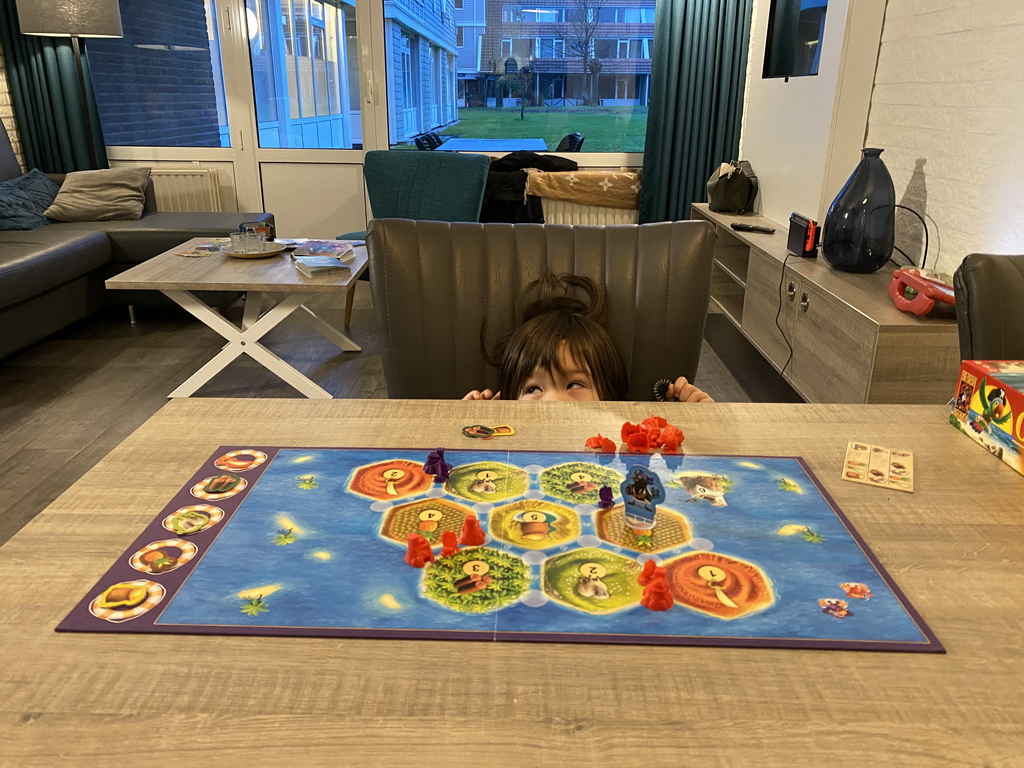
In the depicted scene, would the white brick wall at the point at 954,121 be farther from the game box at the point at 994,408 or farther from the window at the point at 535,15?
the window at the point at 535,15

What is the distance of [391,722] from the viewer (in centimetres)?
62

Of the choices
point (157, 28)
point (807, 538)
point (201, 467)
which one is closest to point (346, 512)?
point (201, 467)

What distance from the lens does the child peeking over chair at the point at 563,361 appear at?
1.43 metres

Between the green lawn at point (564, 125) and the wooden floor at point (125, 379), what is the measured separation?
1433 millimetres

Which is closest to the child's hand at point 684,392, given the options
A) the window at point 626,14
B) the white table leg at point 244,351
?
the white table leg at point 244,351

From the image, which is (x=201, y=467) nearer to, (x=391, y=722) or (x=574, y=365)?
(x=391, y=722)

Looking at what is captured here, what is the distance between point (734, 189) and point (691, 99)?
92 cm

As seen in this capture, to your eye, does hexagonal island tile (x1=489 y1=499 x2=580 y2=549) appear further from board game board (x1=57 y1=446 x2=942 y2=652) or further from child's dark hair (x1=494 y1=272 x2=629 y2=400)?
child's dark hair (x1=494 y1=272 x2=629 y2=400)

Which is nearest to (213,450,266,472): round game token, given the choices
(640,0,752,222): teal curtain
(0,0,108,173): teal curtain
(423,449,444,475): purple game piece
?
(423,449,444,475): purple game piece

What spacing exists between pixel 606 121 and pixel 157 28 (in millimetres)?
2948

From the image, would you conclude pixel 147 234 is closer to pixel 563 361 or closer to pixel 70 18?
pixel 70 18

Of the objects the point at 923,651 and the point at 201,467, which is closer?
the point at 923,651

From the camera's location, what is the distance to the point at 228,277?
281 centimetres

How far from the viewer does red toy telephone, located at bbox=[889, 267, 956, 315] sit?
2.07 meters
